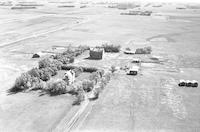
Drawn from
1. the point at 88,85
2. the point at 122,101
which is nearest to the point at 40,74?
the point at 88,85

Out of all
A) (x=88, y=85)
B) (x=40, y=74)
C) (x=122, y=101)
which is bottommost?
(x=122, y=101)

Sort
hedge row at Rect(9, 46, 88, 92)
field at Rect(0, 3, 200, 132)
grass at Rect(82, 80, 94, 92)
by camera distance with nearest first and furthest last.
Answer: field at Rect(0, 3, 200, 132) < grass at Rect(82, 80, 94, 92) < hedge row at Rect(9, 46, 88, 92)

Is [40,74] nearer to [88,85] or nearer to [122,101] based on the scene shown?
[88,85]

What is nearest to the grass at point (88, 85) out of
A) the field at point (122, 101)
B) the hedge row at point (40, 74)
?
the field at point (122, 101)

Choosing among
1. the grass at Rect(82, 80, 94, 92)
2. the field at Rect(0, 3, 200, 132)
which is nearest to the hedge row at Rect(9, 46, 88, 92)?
the field at Rect(0, 3, 200, 132)

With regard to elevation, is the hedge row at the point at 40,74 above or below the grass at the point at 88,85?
above

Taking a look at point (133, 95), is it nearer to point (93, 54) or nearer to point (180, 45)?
point (93, 54)

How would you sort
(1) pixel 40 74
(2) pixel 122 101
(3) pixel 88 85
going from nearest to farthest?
(2) pixel 122 101 → (3) pixel 88 85 → (1) pixel 40 74

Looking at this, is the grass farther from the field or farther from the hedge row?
the hedge row

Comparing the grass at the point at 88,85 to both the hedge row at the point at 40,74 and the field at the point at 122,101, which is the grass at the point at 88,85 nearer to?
the field at the point at 122,101

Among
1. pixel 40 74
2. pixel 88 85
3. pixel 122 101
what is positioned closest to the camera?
pixel 122 101

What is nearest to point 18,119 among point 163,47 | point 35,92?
point 35,92

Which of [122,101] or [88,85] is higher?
[88,85]

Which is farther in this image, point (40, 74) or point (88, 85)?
point (40, 74)
